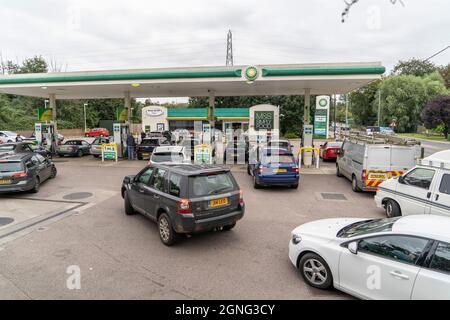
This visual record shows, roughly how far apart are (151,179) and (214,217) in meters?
1.94

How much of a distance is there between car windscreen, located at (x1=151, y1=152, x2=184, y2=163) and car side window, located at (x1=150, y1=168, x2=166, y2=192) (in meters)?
5.33

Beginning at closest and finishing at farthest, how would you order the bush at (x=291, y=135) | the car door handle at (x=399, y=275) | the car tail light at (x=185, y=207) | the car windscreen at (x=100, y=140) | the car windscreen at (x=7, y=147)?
the car door handle at (x=399, y=275) < the car tail light at (x=185, y=207) < the car windscreen at (x=7, y=147) < the car windscreen at (x=100, y=140) < the bush at (x=291, y=135)

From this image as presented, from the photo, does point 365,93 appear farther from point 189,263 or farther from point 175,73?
point 189,263

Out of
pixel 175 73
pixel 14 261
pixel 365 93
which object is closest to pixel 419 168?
pixel 14 261

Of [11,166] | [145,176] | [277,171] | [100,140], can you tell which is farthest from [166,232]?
[100,140]

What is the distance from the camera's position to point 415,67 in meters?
69.2

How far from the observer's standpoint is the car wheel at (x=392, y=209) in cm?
740

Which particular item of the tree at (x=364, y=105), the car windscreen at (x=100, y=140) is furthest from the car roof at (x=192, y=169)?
the tree at (x=364, y=105)

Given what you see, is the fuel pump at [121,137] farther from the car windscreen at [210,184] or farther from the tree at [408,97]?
Result: the tree at [408,97]

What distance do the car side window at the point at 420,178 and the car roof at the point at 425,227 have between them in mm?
2830

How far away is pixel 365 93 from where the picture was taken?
211 feet

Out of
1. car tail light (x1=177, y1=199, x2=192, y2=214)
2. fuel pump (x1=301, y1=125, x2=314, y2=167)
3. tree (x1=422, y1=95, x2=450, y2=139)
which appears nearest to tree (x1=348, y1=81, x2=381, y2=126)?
tree (x1=422, y1=95, x2=450, y2=139)

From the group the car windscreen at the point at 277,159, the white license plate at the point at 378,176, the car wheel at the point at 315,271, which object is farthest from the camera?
the car windscreen at the point at 277,159

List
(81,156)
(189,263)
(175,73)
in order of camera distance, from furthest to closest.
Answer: (81,156), (175,73), (189,263)
